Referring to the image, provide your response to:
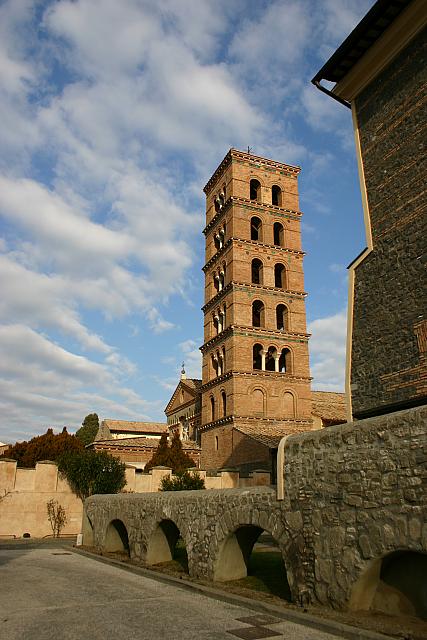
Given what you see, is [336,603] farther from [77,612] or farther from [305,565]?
[77,612]

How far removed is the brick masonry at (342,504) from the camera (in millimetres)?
6148

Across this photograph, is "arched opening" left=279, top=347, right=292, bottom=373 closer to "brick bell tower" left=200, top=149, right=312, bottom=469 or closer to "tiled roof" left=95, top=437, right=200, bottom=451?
"brick bell tower" left=200, top=149, right=312, bottom=469

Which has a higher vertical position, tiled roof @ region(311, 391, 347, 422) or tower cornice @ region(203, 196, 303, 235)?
tower cornice @ region(203, 196, 303, 235)

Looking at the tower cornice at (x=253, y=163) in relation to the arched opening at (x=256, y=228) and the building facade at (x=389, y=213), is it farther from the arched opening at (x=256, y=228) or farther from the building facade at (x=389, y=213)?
the building facade at (x=389, y=213)

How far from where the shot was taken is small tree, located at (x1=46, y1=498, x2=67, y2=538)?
22.5 metres

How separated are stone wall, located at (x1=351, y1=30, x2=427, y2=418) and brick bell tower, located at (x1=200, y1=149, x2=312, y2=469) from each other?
1953 centimetres

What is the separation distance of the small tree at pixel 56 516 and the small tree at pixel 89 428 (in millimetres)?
37446

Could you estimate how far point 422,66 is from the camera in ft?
36.4

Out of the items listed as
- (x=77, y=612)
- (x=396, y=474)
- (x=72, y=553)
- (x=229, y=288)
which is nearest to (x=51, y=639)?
(x=77, y=612)

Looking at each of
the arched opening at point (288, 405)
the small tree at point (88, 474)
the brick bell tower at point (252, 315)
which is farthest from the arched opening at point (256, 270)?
the small tree at point (88, 474)

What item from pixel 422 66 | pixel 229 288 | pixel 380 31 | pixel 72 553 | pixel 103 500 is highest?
pixel 229 288

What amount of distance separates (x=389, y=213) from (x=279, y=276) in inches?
1031

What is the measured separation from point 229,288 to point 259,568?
24.7 meters

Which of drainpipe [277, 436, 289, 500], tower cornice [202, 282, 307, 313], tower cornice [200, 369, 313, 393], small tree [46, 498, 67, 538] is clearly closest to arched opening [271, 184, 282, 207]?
tower cornice [202, 282, 307, 313]
